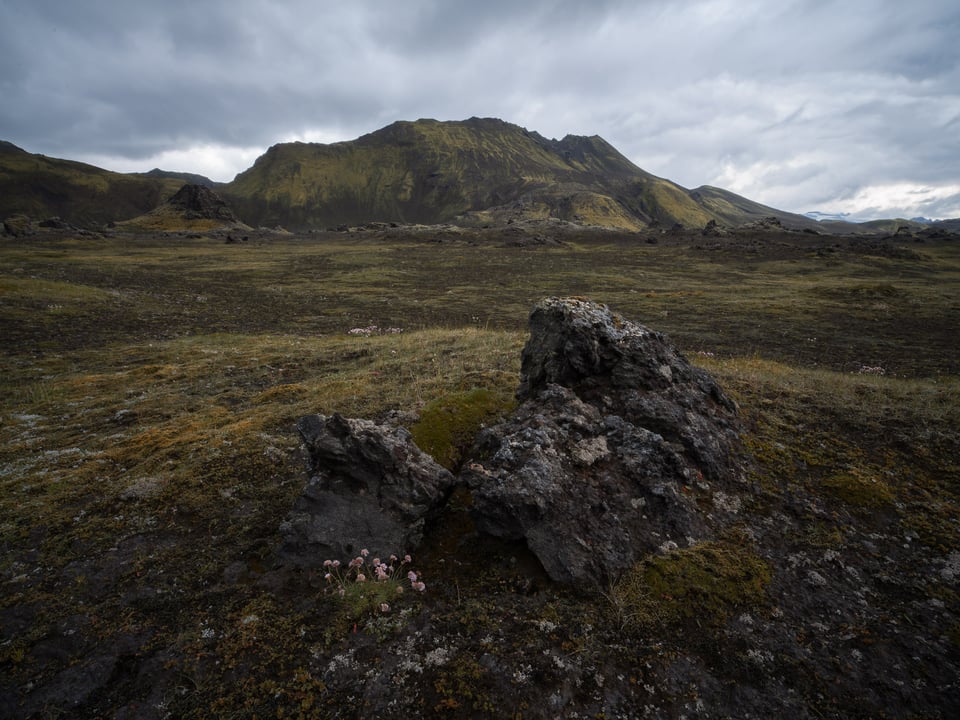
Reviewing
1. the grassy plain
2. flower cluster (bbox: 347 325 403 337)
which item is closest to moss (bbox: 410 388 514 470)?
the grassy plain

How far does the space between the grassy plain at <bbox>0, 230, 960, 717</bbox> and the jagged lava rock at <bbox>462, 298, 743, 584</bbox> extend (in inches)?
26.7

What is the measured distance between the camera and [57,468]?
9.73m

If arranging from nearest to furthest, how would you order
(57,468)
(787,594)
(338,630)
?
(338,630), (787,594), (57,468)

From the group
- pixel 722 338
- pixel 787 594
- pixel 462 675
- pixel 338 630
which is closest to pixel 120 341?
pixel 338 630

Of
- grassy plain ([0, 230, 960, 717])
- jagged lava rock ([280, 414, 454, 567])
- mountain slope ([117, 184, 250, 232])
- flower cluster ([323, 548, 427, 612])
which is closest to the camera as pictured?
grassy plain ([0, 230, 960, 717])

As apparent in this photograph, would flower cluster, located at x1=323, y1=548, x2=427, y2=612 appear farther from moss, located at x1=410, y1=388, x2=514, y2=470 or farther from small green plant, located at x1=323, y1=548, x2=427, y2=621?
moss, located at x1=410, y1=388, x2=514, y2=470

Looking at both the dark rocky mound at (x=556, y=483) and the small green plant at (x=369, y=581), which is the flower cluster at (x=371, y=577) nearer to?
the small green plant at (x=369, y=581)

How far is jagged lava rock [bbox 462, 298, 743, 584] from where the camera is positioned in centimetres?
646

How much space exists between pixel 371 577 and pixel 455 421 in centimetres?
426

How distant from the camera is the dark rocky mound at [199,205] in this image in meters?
176

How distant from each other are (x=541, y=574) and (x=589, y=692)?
1.67 m

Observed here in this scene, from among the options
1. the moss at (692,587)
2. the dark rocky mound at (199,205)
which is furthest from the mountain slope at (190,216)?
the moss at (692,587)

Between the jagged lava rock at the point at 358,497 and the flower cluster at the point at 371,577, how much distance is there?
20cm

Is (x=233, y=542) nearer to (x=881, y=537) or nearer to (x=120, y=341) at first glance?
(x=881, y=537)
